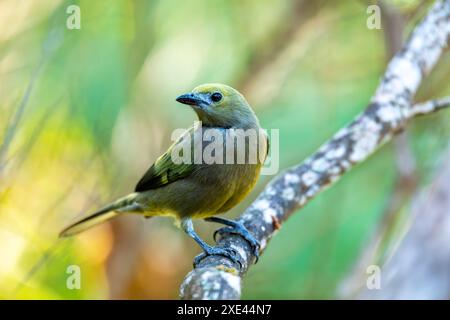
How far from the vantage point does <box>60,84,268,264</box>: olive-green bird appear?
369 cm

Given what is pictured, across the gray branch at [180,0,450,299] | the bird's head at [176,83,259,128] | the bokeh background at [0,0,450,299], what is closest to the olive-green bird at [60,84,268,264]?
the bird's head at [176,83,259,128]

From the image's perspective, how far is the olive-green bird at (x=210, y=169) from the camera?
3.69m

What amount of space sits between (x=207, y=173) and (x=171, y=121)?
7.24 feet

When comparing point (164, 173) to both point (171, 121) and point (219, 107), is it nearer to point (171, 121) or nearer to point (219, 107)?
point (219, 107)

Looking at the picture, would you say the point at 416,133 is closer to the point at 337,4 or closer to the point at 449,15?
the point at 337,4

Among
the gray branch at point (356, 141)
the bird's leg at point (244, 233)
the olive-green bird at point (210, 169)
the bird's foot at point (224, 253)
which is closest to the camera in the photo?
the bird's foot at point (224, 253)

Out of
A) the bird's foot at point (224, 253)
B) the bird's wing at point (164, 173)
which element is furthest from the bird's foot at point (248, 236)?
the bird's wing at point (164, 173)

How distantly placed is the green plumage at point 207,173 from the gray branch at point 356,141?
0.17 meters

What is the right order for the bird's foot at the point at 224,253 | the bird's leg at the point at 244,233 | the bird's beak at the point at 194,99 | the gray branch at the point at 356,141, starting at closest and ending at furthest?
the bird's foot at the point at 224,253 → the bird's leg at the point at 244,233 → the gray branch at the point at 356,141 → the bird's beak at the point at 194,99

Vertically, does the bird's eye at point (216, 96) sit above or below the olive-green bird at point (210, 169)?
above

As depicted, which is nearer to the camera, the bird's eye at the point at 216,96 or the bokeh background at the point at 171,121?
the bird's eye at the point at 216,96

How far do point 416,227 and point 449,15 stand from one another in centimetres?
199

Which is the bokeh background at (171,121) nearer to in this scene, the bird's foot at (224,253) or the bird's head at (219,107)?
the bird's head at (219,107)
